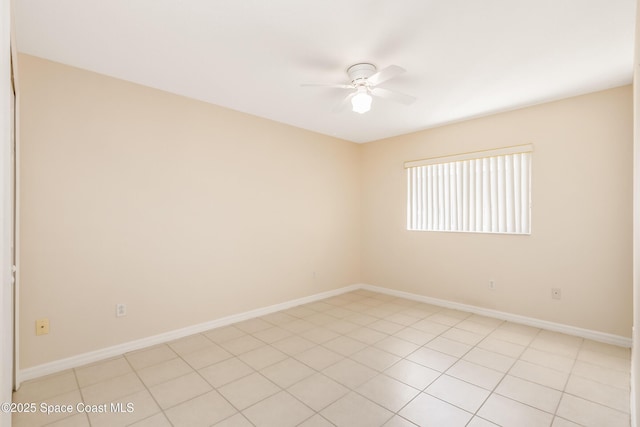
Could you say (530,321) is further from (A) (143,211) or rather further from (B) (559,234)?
(A) (143,211)

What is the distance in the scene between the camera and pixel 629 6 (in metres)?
1.82

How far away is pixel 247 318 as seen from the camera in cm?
371

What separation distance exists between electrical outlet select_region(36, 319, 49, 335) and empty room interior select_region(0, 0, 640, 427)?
0.06 ft

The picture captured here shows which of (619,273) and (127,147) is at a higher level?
(127,147)

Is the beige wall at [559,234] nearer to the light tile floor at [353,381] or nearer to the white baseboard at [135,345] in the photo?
the light tile floor at [353,381]

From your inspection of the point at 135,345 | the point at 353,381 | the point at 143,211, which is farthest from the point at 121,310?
the point at 353,381

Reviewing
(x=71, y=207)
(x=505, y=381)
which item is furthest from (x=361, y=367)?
(x=71, y=207)

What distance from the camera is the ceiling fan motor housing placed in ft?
8.10

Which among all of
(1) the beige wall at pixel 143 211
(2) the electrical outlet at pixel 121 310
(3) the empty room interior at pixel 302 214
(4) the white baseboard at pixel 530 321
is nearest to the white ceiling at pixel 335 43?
(3) the empty room interior at pixel 302 214

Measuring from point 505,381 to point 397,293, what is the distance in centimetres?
238

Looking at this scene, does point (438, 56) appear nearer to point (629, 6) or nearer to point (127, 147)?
point (629, 6)

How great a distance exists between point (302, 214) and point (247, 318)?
159 cm

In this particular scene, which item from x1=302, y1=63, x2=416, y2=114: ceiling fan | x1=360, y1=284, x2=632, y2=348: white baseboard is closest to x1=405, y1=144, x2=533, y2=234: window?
x1=360, y1=284, x2=632, y2=348: white baseboard

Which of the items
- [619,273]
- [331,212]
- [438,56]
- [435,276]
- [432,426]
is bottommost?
[432,426]
